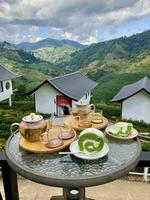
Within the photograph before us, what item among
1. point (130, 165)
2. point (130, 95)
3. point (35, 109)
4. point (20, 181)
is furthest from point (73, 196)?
A: point (35, 109)

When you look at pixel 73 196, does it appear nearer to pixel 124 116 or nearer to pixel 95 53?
pixel 124 116

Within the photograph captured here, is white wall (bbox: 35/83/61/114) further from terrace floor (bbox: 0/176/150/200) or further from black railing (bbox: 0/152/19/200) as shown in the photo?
black railing (bbox: 0/152/19/200)

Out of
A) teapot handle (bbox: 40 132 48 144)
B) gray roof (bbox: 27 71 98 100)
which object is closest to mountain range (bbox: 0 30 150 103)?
gray roof (bbox: 27 71 98 100)

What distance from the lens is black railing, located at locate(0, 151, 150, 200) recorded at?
61.1 inches

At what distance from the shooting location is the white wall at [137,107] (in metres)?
12.3

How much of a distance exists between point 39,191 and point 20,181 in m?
0.67

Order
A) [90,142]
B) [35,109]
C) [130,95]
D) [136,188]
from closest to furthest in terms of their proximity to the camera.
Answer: [90,142], [136,188], [130,95], [35,109]

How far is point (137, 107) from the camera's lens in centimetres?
1249

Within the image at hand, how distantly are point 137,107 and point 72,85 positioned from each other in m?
3.98

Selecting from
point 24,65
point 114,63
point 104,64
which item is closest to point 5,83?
point 114,63

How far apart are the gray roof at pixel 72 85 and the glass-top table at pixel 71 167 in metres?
11.0

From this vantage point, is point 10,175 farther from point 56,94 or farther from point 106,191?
point 56,94

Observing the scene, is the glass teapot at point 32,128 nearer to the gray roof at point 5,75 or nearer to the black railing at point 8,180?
the black railing at point 8,180

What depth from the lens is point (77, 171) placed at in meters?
1.29
